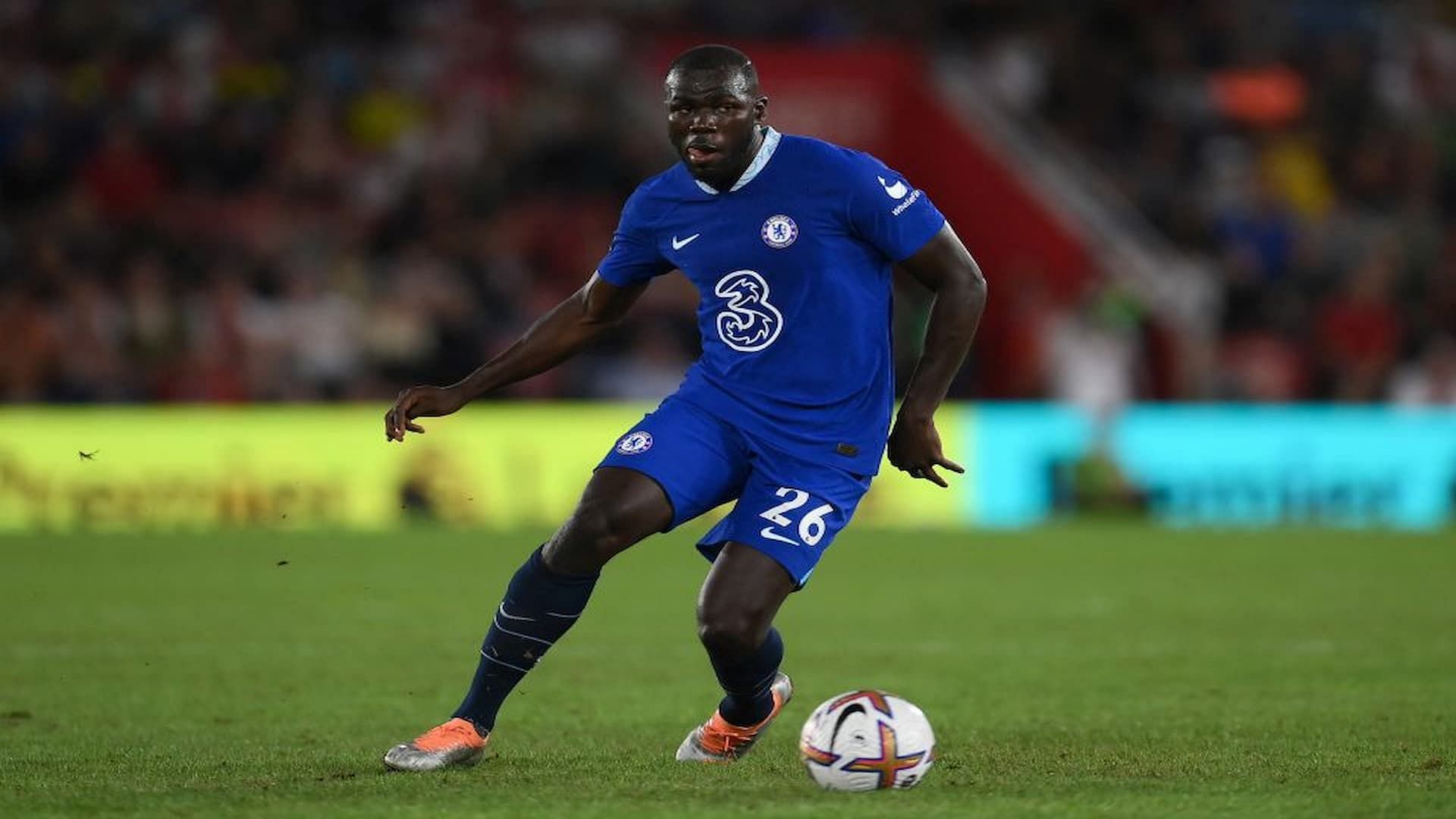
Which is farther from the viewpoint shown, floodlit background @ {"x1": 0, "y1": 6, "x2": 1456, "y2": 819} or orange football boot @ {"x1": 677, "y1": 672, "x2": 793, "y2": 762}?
floodlit background @ {"x1": 0, "y1": 6, "x2": 1456, "y2": 819}

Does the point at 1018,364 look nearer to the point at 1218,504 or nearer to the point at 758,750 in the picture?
the point at 1218,504

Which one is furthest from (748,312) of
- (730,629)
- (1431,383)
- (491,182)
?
(1431,383)

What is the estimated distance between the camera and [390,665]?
9.75 m

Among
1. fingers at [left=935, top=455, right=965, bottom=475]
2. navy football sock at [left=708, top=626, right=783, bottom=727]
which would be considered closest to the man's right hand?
navy football sock at [left=708, top=626, right=783, bottom=727]

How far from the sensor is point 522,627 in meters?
6.65

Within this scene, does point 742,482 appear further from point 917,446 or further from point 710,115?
point 710,115

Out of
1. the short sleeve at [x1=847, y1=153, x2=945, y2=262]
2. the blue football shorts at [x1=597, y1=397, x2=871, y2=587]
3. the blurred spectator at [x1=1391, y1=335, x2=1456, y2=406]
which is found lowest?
the blurred spectator at [x1=1391, y1=335, x2=1456, y2=406]

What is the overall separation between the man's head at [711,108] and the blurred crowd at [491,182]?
39.5 ft

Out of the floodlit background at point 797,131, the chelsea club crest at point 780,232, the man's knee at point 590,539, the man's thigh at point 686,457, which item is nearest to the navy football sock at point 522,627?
the man's knee at point 590,539

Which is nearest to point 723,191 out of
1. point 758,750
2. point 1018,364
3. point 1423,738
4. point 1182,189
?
point 758,750

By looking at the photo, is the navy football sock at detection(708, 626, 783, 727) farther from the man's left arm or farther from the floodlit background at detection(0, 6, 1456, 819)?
the man's left arm

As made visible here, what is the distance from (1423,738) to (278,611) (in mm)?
6491

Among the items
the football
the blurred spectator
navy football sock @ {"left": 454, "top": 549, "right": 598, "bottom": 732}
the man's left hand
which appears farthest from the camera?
the blurred spectator

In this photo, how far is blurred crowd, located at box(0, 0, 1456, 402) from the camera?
1838cm
